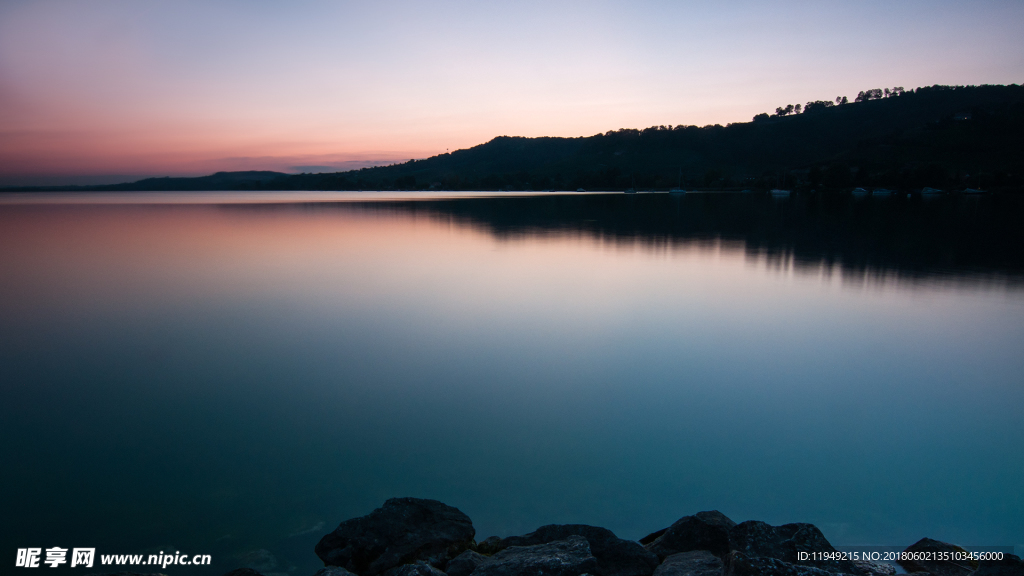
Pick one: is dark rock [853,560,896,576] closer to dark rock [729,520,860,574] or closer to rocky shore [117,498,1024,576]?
rocky shore [117,498,1024,576]

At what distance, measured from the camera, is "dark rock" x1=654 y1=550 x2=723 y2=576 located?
289 centimetres

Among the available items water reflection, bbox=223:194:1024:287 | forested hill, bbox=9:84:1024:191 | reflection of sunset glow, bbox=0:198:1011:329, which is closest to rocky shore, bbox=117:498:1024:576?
reflection of sunset glow, bbox=0:198:1011:329

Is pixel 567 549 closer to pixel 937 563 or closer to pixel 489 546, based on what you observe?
pixel 489 546

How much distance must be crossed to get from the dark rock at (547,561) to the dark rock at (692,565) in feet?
1.46

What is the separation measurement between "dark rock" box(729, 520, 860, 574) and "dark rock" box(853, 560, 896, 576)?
0.13 metres

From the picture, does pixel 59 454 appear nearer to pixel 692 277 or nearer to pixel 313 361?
pixel 313 361

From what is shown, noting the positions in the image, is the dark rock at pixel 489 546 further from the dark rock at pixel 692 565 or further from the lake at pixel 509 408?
the dark rock at pixel 692 565

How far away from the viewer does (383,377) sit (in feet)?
20.0

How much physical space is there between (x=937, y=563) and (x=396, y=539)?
312 cm

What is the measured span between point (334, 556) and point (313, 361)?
12.2ft

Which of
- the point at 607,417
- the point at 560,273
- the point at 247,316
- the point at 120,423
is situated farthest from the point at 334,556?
the point at 560,273

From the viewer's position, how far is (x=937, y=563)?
3137 millimetres

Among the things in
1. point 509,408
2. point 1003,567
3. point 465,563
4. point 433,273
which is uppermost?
point 433,273

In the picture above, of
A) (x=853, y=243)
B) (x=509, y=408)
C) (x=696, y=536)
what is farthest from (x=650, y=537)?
(x=853, y=243)
